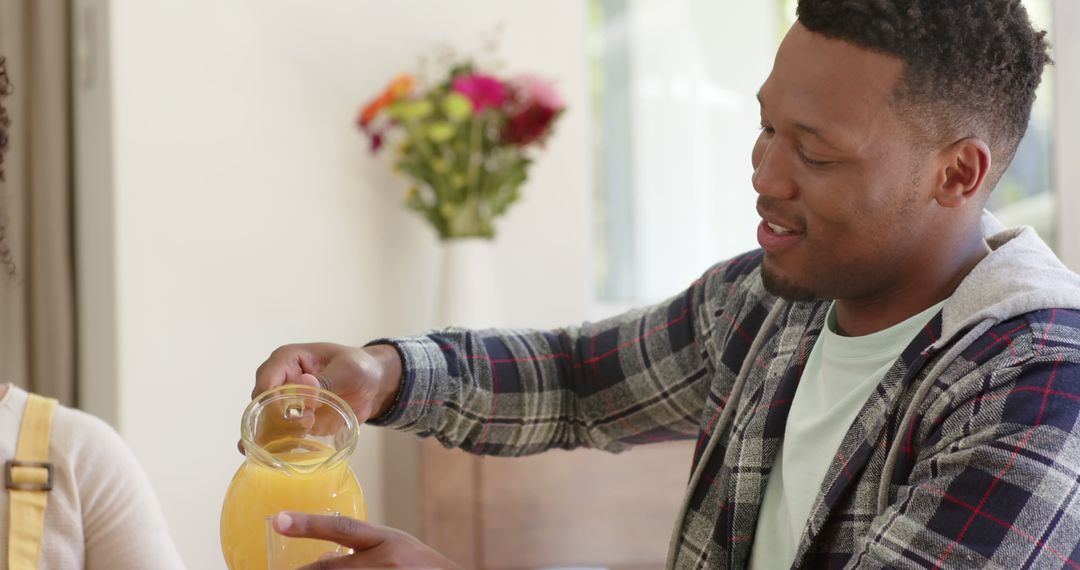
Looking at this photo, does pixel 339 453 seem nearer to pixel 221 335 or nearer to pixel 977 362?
pixel 977 362

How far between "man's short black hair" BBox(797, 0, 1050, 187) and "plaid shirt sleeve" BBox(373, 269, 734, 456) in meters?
0.40

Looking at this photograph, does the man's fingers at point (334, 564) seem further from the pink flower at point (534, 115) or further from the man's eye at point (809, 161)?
the pink flower at point (534, 115)

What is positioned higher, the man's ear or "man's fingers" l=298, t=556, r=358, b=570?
the man's ear

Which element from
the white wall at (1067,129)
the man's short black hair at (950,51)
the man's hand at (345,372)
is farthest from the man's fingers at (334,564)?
the white wall at (1067,129)

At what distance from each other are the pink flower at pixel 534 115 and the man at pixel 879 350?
58.5 inches

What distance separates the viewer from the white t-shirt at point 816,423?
1.17 m

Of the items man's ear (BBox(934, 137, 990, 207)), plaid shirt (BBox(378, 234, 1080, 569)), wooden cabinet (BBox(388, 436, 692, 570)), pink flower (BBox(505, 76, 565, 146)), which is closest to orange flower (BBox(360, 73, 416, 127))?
pink flower (BBox(505, 76, 565, 146))

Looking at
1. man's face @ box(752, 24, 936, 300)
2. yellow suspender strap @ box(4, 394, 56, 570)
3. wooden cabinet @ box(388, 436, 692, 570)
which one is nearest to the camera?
man's face @ box(752, 24, 936, 300)

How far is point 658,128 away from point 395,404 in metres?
2.01

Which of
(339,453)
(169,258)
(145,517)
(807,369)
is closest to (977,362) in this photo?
(807,369)

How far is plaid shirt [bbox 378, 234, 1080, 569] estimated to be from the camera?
96cm

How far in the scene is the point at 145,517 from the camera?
4.75ft

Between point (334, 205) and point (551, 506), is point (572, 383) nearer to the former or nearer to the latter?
point (551, 506)

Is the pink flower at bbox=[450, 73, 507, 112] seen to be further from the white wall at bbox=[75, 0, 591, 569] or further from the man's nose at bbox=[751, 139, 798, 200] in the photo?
the man's nose at bbox=[751, 139, 798, 200]
